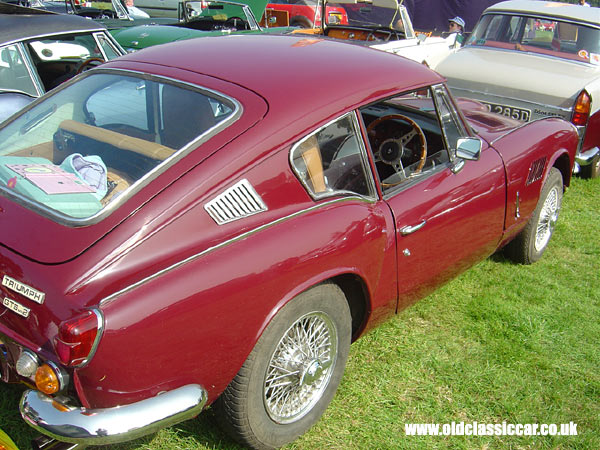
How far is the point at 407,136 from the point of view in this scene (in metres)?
3.45

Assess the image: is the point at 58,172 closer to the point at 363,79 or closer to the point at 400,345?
the point at 363,79

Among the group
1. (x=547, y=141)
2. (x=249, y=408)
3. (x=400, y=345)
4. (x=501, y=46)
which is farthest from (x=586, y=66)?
(x=249, y=408)

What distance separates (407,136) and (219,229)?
1.69 metres

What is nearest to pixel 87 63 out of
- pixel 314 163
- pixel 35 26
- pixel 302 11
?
pixel 35 26

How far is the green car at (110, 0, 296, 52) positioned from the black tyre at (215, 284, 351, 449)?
6.34 m

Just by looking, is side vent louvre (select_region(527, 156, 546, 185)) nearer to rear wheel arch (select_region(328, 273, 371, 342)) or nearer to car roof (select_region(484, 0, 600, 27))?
rear wheel arch (select_region(328, 273, 371, 342))

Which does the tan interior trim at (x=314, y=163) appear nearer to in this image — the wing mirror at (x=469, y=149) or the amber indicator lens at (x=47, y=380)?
the wing mirror at (x=469, y=149)

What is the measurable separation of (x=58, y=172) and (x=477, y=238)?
2.27 m

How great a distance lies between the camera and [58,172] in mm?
2418

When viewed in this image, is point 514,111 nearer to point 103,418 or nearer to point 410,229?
point 410,229

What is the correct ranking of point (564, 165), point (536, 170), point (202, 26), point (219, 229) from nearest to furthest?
point (219, 229)
point (536, 170)
point (564, 165)
point (202, 26)

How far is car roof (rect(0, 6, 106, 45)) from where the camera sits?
502cm

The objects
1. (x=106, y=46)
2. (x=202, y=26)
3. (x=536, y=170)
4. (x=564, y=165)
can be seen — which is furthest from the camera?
(x=202, y=26)

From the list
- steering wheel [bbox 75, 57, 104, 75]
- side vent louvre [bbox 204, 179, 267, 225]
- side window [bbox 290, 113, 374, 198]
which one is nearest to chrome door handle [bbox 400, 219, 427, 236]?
side window [bbox 290, 113, 374, 198]
